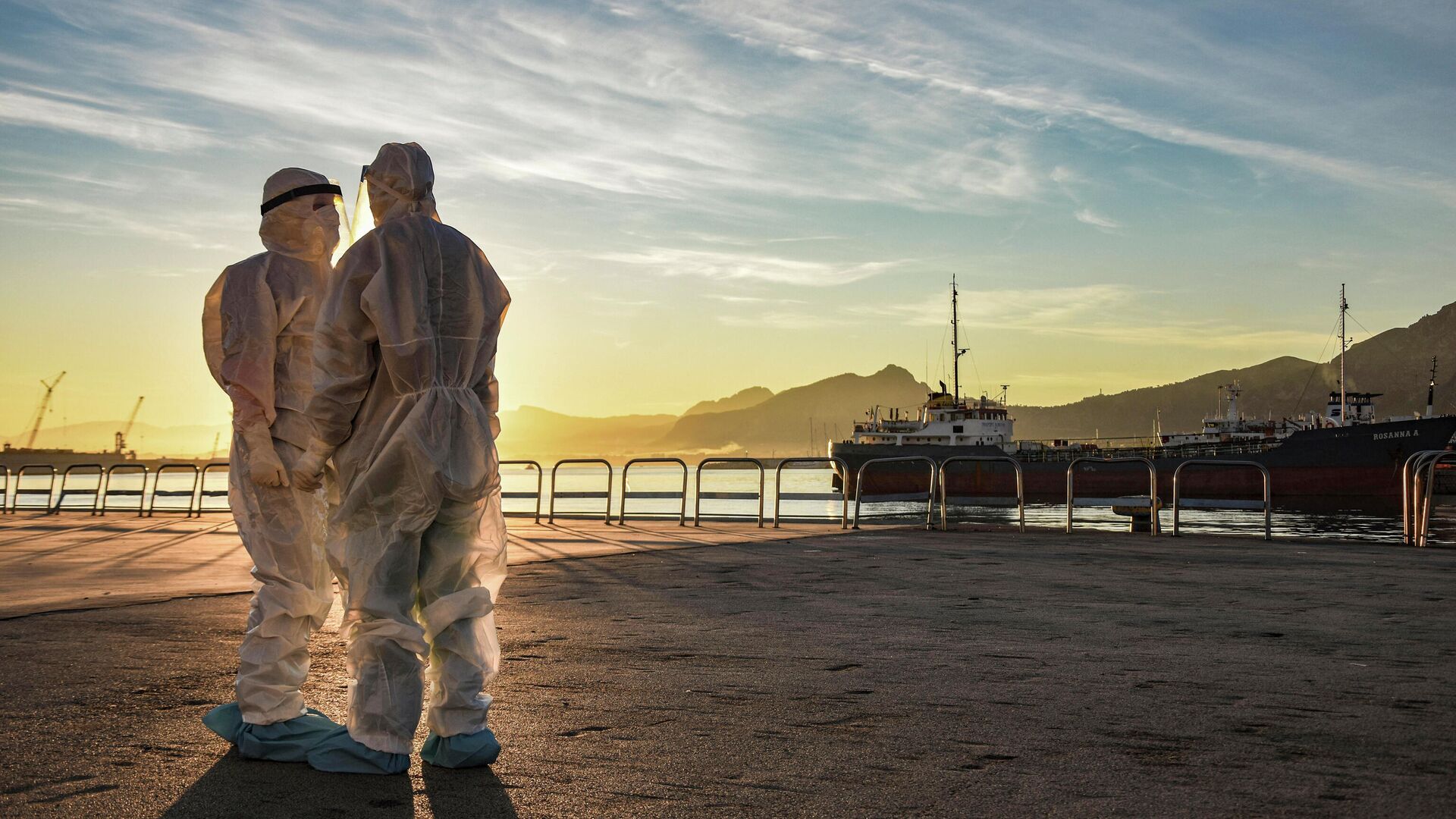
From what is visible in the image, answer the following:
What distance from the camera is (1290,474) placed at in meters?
47.6

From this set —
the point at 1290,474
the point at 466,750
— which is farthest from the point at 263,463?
the point at 1290,474

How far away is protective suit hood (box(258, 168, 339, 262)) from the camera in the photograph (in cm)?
349

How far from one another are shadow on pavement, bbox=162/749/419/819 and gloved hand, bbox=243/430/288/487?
81cm

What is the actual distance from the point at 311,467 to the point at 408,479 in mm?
363

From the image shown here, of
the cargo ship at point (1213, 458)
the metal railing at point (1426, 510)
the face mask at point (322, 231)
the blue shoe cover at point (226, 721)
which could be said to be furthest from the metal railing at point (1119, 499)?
the cargo ship at point (1213, 458)

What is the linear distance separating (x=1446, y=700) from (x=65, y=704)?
4.57 metres

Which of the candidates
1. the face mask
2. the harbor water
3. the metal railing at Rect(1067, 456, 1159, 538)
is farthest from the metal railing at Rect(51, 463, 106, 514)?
the face mask

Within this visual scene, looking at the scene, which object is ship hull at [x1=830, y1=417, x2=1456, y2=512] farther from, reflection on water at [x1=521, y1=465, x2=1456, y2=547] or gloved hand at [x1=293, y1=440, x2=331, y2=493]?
gloved hand at [x1=293, y1=440, x2=331, y2=493]

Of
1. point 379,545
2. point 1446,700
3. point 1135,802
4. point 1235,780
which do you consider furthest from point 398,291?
point 1446,700

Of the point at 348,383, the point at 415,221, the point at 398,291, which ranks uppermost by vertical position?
the point at 415,221

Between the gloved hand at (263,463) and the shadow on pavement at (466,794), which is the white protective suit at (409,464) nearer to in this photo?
the shadow on pavement at (466,794)

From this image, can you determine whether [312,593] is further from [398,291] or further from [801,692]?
[801,692]

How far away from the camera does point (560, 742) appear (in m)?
3.12

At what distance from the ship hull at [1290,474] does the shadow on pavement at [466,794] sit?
42056mm
